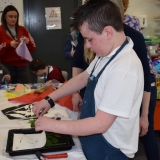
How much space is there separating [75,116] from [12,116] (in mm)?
370

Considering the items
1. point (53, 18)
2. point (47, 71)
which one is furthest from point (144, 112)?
point (53, 18)

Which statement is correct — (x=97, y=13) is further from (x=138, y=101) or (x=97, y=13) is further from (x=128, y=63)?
(x=138, y=101)

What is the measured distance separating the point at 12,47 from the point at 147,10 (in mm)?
2485

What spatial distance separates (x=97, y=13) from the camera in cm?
88

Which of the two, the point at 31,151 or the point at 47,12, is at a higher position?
the point at 47,12

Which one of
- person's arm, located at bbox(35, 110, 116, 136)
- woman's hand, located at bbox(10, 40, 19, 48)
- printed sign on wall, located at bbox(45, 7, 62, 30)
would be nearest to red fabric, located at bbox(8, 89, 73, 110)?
person's arm, located at bbox(35, 110, 116, 136)

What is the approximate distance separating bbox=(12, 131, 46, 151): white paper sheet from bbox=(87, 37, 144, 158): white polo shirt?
27 cm

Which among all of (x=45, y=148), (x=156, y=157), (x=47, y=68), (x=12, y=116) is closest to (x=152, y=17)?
(x=47, y=68)

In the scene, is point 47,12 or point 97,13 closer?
point 97,13

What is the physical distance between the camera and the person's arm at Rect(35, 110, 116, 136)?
84 cm

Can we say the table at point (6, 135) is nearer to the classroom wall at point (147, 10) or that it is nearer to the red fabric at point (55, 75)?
the red fabric at point (55, 75)

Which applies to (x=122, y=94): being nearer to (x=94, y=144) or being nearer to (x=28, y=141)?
(x=94, y=144)

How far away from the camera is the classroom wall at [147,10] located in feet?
14.1

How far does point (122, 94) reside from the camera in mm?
828
